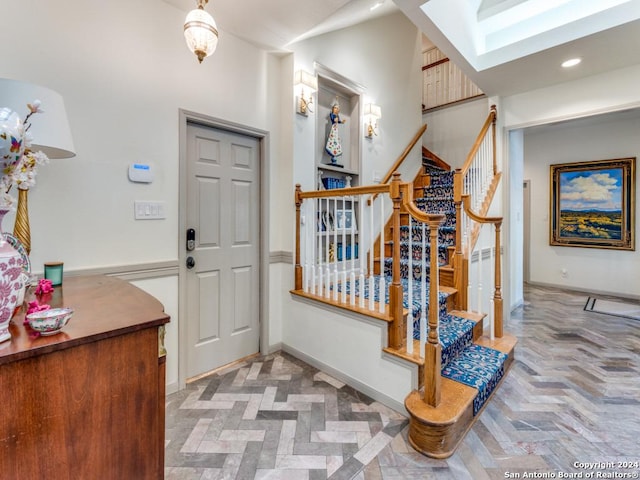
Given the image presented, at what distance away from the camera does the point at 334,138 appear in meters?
3.35

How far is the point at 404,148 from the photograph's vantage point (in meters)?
4.31

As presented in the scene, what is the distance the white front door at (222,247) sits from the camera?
243 cm

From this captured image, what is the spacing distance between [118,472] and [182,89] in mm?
2263

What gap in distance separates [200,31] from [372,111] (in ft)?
7.86

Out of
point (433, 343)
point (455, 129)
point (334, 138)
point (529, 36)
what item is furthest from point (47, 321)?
point (455, 129)

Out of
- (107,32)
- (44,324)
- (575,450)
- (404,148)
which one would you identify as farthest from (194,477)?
(404,148)

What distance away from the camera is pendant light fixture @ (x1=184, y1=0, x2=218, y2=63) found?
168 cm

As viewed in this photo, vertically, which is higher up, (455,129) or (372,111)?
(455,129)

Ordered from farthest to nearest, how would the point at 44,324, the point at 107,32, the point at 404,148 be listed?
1. the point at 404,148
2. the point at 107,32
3. the point at 44,324

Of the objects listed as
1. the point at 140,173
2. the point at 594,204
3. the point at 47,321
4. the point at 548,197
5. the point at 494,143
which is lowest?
the point at 47,321

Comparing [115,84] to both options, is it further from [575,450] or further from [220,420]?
[575,450]

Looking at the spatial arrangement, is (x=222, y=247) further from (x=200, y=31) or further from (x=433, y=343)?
(x=433, y=343)

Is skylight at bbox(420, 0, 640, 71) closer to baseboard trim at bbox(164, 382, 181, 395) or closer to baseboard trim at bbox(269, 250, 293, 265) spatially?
baseboard trim at bbox(269, 250, 293, 265)

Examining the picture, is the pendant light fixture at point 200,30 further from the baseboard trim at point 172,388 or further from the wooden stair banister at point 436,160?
the wooden stair banister at point 436,160
